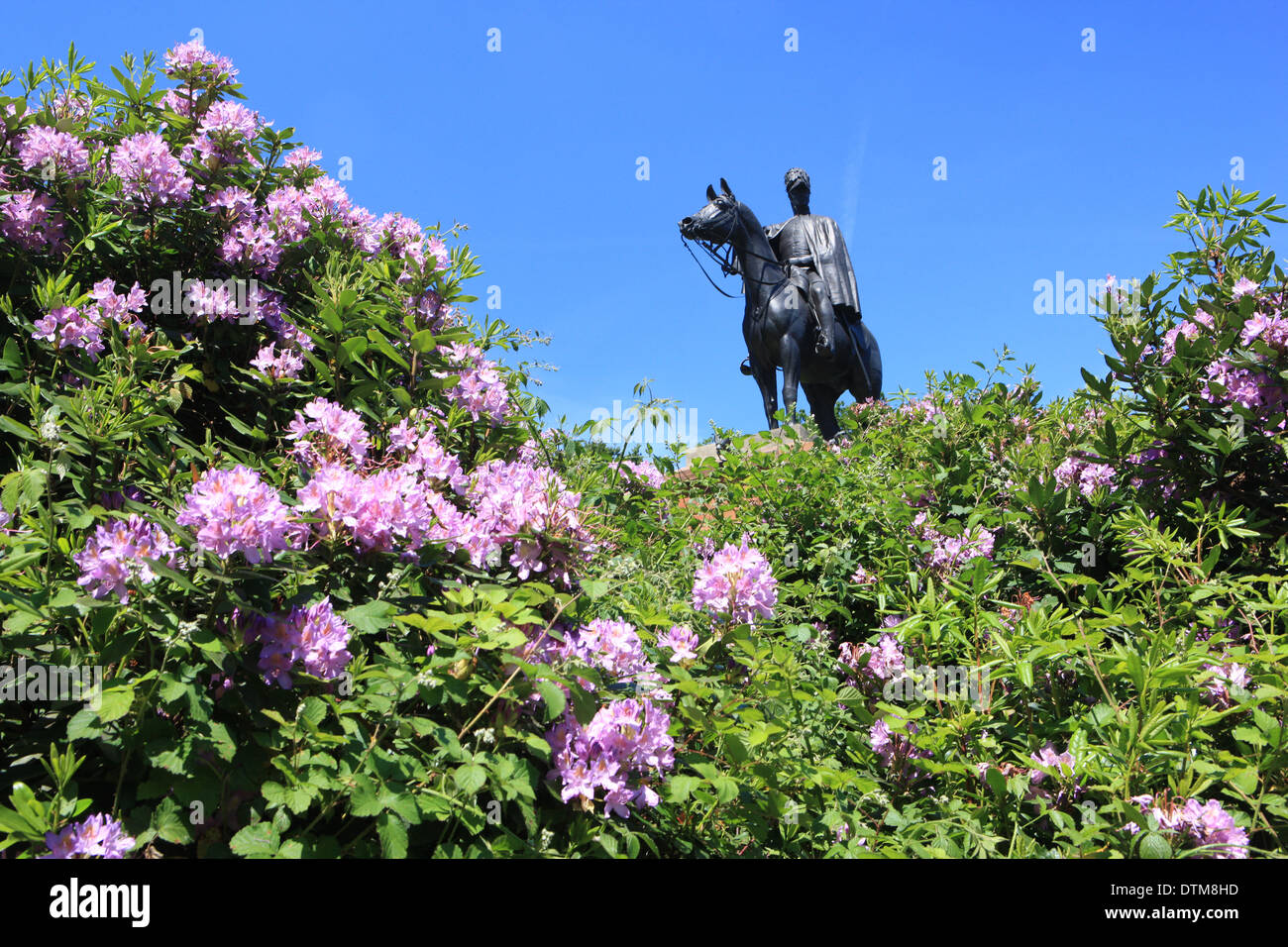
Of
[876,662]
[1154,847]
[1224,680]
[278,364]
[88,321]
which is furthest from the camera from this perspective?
[876,662]

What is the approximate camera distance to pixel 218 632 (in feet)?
5.31

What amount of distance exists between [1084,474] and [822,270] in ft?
30.6

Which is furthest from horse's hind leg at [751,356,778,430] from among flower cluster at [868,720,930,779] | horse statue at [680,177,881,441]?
flower cluster at [868,720,930,779]

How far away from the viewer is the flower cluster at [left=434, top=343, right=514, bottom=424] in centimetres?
246

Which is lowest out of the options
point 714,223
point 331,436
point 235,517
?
point 235,517

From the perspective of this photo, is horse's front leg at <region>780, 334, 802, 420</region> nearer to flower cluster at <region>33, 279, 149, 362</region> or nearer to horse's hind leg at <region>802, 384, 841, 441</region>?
horse's hind leg at <region>802, 384, 841, 441</region>

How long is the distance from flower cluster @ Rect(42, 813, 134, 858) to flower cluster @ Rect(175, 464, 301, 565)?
509 millimetres

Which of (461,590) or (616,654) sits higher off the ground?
(461,590)

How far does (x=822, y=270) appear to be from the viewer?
1222 centimetres

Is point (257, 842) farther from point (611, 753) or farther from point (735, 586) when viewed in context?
point (735, 586)

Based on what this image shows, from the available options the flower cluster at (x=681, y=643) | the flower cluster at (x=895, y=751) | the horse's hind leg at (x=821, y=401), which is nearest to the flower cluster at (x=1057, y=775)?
the flower cluster at (x=895, y=751)

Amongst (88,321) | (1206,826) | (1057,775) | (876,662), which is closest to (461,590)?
(88,321)
